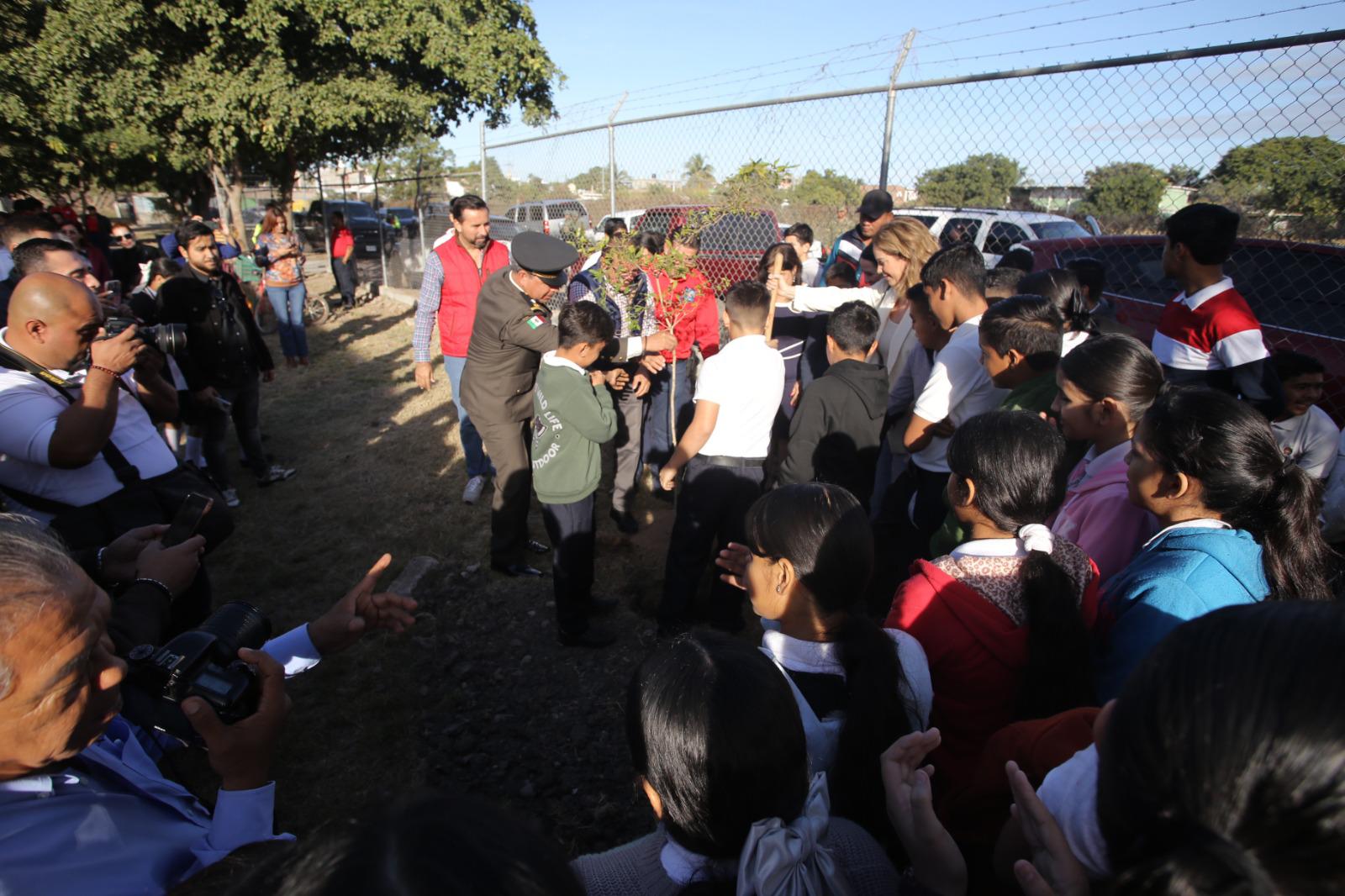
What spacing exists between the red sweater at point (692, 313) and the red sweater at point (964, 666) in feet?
9.08

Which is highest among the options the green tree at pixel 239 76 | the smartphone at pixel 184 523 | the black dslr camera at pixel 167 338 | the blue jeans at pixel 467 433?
the green tree at pixel 239 76

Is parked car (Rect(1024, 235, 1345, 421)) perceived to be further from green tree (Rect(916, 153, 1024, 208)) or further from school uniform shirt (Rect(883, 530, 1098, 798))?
school uniform shirt (Rect(883, 530, 1098, 798))

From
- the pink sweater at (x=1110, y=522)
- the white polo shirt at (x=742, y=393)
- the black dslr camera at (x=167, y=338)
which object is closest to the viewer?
the pink sweater at (x=1110, y=522)

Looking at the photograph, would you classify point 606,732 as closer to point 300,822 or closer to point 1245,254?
point 300,822

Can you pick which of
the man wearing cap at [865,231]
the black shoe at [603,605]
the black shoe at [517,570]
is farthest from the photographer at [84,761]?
the man wearing cap at [865,231]

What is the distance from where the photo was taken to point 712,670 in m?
1.09

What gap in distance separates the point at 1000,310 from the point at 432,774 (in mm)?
2870

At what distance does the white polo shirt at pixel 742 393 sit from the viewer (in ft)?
9.89

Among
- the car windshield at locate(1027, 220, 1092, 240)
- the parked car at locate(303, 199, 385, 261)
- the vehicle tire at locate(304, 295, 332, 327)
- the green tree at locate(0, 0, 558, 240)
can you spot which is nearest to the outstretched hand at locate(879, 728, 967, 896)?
the car windshield at locate(1027, 220, 1092, 240)

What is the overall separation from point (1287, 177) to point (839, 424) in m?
2.58

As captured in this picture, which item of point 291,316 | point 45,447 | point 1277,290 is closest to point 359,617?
point 45,447

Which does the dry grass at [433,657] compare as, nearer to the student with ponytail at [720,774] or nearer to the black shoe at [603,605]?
the black shoe at [603,605]

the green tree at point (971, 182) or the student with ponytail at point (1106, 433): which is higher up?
the green tree at point (971, 182)

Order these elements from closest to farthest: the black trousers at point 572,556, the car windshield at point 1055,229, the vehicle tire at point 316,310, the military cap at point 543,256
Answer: the black trousers at point 572,556, the military cap at point 543,256, the car windshield at point 1055,229, the vehicle tire at point 316,310
